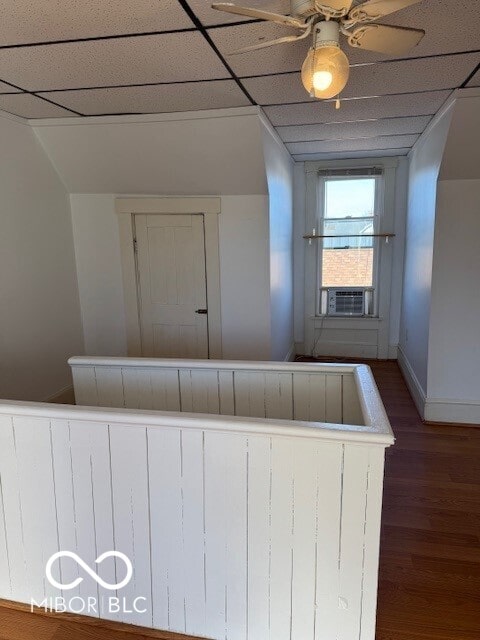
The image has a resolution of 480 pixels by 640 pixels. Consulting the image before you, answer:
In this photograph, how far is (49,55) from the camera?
2.08 m

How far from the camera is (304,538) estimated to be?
146 centimetres

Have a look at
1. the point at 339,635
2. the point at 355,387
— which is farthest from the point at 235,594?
the point at 355,387

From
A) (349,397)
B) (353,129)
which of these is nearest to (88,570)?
(349,397)

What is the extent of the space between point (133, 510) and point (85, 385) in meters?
0.96

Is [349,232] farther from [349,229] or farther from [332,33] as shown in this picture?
[332,33]

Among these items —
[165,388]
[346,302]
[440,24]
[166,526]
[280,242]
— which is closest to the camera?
[166,526]

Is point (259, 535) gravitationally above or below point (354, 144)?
below

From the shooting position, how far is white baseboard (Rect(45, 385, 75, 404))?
3.71m

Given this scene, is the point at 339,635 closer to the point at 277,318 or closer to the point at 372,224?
the point at 277,318

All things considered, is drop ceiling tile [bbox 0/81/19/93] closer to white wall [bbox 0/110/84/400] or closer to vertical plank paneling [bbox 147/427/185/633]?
white wall [bbox 0/110/84/400]

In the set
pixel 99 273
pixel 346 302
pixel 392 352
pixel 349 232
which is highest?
pixel 349 232

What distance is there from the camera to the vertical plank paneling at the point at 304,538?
141 centimetres

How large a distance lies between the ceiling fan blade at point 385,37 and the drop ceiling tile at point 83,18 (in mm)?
725
